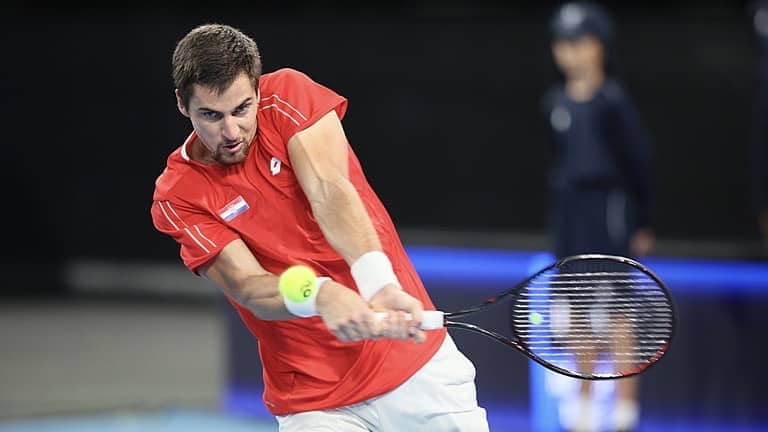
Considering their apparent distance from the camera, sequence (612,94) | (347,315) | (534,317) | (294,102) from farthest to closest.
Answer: (612,94) → (534,317) → (294,102) → (347,315)

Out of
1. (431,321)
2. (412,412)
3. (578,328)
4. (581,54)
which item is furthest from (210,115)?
(581,54)

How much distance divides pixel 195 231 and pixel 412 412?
25.9 inches

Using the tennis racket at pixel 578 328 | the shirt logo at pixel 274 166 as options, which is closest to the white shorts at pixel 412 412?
the tennis racket at pixel 578 328

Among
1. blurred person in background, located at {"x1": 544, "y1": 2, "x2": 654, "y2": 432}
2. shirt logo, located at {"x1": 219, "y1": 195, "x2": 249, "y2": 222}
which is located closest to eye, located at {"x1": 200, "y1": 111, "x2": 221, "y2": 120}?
shirt logo, located at {"x1": 219, "y1": 195, "x2": 249, "y2": 222}

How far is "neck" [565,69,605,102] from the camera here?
213 inches

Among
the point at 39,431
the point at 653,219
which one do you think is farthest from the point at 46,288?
the point at 653,219

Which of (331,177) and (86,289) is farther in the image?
(86,289)

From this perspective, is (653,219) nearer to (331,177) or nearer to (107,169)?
(107,169)

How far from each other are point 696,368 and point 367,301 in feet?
10.0

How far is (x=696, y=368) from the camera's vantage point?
556 cm

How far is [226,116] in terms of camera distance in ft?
9.48

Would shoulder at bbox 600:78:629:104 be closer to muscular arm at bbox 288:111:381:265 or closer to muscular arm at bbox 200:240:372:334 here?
muscular arm at bbox 288:111:381:265

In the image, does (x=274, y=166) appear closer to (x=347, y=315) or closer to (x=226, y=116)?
(x=226, y=116)

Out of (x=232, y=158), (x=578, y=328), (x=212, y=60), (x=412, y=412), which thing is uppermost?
(x=212, y=60)
